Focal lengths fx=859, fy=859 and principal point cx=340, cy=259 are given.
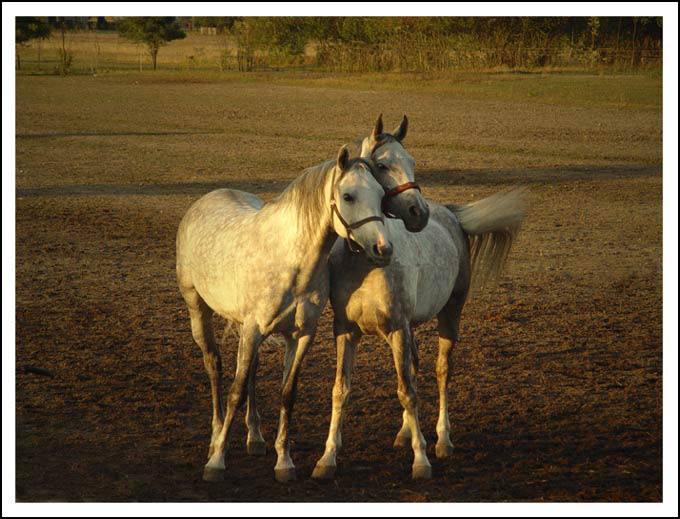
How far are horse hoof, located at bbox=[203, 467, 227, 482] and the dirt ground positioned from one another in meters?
0.06

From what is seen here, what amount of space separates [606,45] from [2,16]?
110 feet

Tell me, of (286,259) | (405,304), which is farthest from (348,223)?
(405,304)

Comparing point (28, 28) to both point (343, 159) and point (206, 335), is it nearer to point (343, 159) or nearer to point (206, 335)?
point (206, 335)

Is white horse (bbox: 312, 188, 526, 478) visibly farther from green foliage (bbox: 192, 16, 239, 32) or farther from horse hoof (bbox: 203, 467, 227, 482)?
green foliage (bbox: 192, 16, 239, 32)

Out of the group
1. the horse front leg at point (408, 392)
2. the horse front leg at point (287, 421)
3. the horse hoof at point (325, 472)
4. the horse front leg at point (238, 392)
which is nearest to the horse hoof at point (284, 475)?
the horse front leg at point (287, 421)

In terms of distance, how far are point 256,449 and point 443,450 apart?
1.15 metres

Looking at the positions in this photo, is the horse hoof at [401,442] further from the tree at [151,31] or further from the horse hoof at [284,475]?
the tree at [151,31]

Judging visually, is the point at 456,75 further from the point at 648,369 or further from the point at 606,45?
the point at 648,369

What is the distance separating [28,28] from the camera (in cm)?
4200

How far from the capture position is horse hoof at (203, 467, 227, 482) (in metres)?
4.88

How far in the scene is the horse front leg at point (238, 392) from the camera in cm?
474

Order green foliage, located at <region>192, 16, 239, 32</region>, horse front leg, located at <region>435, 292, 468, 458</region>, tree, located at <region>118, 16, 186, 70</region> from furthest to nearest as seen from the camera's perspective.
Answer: green foliage, located at <region>192, 16, 239, 32</region> → tree, located at <region>118, 16, 186, 70</region> → horse front leg, located at <region>435, 292, 468, 458</region>

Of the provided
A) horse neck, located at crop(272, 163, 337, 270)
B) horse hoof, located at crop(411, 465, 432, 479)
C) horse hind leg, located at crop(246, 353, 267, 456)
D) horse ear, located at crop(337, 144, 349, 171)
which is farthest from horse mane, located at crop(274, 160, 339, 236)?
horse hoof, located at crop(411, 465, 432, 479)

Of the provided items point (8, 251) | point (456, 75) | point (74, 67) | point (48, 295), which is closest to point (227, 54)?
point (74, 67)
